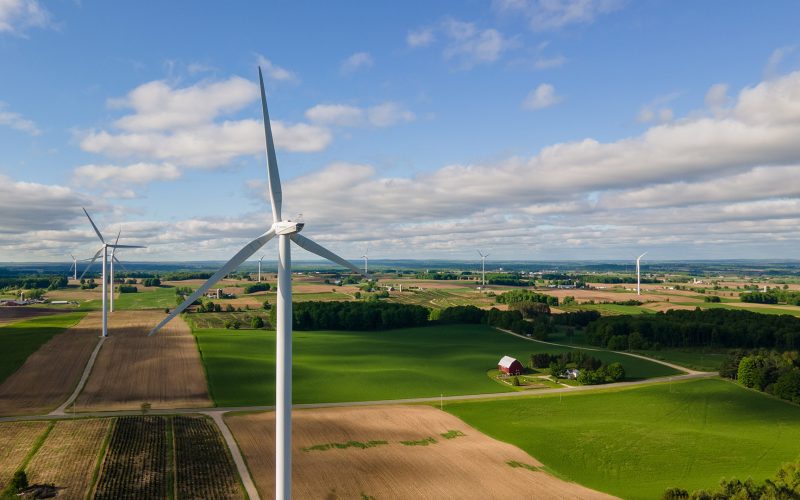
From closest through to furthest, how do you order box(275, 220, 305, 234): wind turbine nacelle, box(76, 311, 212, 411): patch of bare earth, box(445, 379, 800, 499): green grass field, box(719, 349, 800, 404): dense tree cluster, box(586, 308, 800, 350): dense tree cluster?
box(275, 220, 305, 234): wind turbine nacelle < box(445, 379, 800, 499): green grass field < box(76, 311, 212, 411): patch of bare earth < box(719, 349, 800, 404): dense tree cluster < box(586, 308, 800, 350): dense tree cluster

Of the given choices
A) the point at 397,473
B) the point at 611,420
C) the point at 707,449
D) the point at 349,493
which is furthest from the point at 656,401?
the point at 349,493

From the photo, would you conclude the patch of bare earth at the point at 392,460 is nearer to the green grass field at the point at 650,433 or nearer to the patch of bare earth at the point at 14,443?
the green grass field at the point at 650,433

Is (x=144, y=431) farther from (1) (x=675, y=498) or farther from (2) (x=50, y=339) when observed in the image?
(2) (x=50, y=339)

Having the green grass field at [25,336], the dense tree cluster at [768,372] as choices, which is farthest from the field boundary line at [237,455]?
the dense tree cluster at [768,372]

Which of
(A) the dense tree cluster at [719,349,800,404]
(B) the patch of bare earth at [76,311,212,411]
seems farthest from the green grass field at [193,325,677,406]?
(A) the dense tree cluster at [719,349,800,404]

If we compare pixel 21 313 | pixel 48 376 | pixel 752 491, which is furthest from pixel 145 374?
pixel 21 313

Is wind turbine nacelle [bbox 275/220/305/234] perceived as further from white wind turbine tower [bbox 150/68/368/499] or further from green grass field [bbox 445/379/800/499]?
green grass field [bbox 445/379/800/499]
